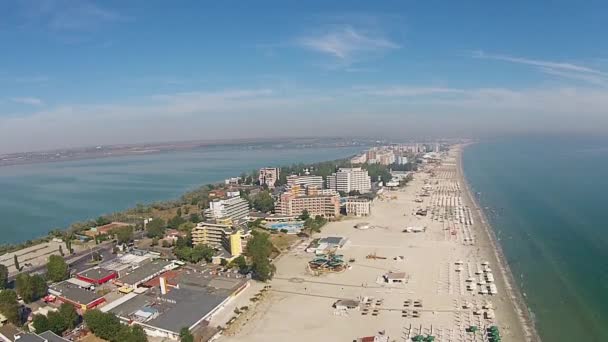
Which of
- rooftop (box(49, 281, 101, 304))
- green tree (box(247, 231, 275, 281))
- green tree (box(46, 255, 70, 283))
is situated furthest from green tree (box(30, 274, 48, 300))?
green tree (box(247, 231, 275, 281))

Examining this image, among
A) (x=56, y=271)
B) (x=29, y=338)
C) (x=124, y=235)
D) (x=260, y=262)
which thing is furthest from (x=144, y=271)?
(x=29, y=338)

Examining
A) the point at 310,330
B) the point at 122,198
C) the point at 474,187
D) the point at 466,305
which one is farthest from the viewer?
the point at 122,198

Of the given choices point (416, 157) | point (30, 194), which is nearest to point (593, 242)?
point (416, 157)

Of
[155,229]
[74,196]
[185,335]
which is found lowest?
[74,196]

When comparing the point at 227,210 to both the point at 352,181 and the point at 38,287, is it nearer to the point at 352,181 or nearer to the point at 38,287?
the point at 38,287

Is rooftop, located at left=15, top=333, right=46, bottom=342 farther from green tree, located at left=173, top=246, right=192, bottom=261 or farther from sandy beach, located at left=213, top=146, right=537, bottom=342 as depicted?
green tree, located at left=173, top=246, right=192, bottom=261

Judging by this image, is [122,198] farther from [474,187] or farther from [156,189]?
[474,187]
